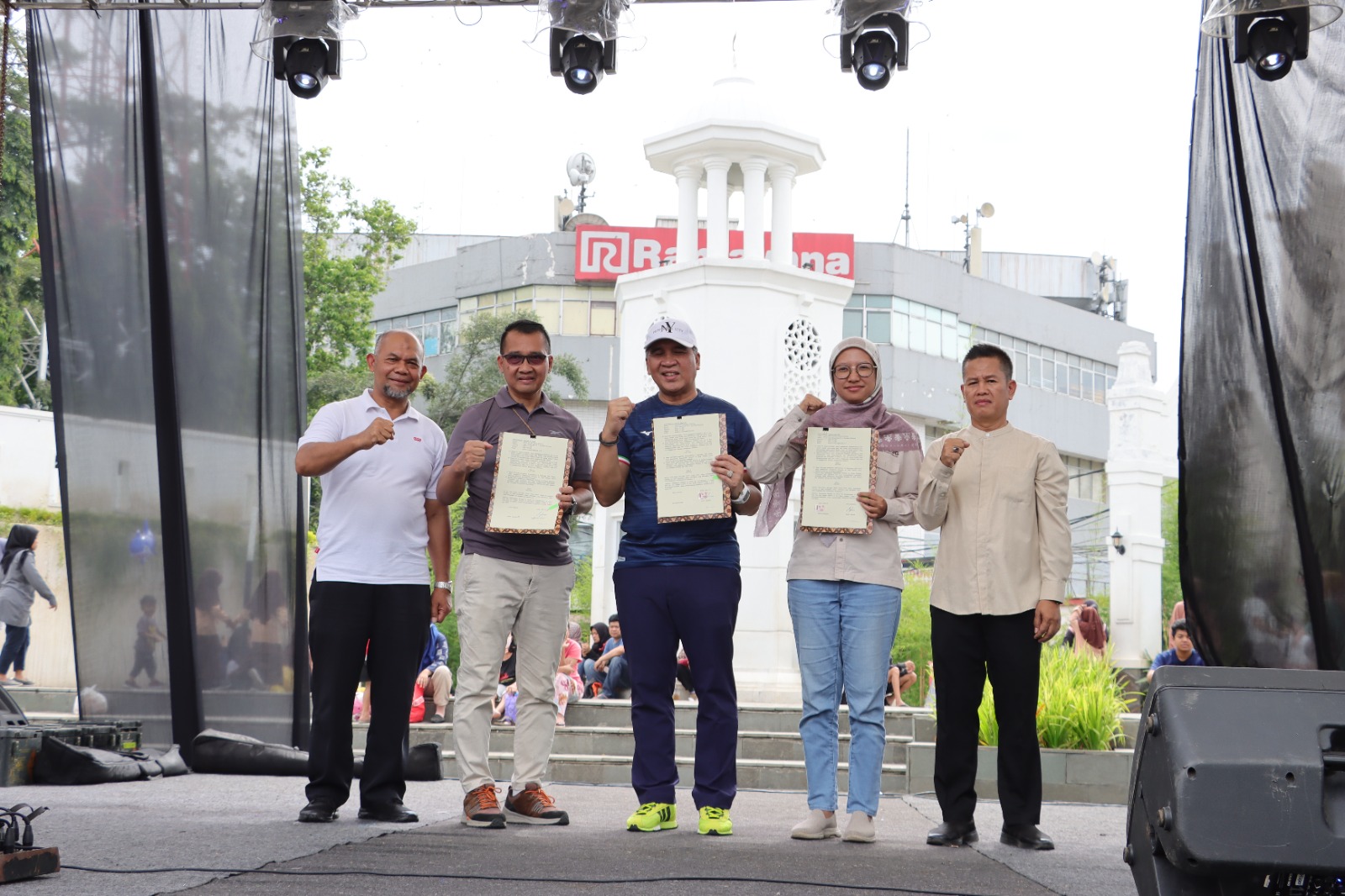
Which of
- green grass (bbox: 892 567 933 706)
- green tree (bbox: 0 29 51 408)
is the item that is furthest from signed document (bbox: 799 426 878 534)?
green grass (bbox: 892 567 933 706)

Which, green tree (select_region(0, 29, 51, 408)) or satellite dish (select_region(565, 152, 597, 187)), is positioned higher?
satellite dish (select_region(565, 152, 597, 187))

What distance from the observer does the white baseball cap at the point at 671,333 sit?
5.08 m

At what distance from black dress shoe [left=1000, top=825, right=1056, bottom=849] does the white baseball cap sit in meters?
2.08

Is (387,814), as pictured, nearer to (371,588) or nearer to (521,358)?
(371,588)

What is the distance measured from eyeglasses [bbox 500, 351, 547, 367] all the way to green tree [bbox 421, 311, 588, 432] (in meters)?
29.5

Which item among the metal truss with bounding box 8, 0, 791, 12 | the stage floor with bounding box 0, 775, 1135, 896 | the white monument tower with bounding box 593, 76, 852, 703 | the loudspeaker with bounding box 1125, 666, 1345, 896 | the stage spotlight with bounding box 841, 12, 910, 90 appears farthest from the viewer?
the white monument tower with bounding box 593, 76, 852, 703

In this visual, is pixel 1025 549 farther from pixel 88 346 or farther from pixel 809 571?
pixel 88 346

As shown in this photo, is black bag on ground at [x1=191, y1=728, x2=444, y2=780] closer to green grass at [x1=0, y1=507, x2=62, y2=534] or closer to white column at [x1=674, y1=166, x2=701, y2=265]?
white column at [x1=674, y1=166, x2=701, y2=265]

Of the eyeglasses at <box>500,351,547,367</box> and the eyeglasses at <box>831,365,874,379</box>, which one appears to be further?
the eyeglasses at <box>500,351,547,367</box>

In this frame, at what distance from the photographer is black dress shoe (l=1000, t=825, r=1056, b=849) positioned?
488cm

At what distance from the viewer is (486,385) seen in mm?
36531

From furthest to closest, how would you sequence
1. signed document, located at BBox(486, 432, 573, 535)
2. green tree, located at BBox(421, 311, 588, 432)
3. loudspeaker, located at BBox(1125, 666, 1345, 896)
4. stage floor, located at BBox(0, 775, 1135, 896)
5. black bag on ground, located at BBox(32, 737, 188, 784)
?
green tree, located at BBox(421, 311, 588, 432)
black bag on ground, located at BBox(32, 737, 188, 784)
signed document, located at BBox(486, 432, 573, 535)
stage floor, located at BBox(0, 775, 1135, 896)
loudspeaker, located at BBox(1125, 666, 1345, 896)

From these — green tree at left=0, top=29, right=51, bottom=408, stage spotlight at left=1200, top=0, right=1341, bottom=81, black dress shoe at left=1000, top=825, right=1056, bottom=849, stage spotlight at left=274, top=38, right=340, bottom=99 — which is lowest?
black dress shoe at left=1000, top=825, right=1056, bottom=849

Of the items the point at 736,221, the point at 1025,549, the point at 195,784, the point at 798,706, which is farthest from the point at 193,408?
the point at 736,221
